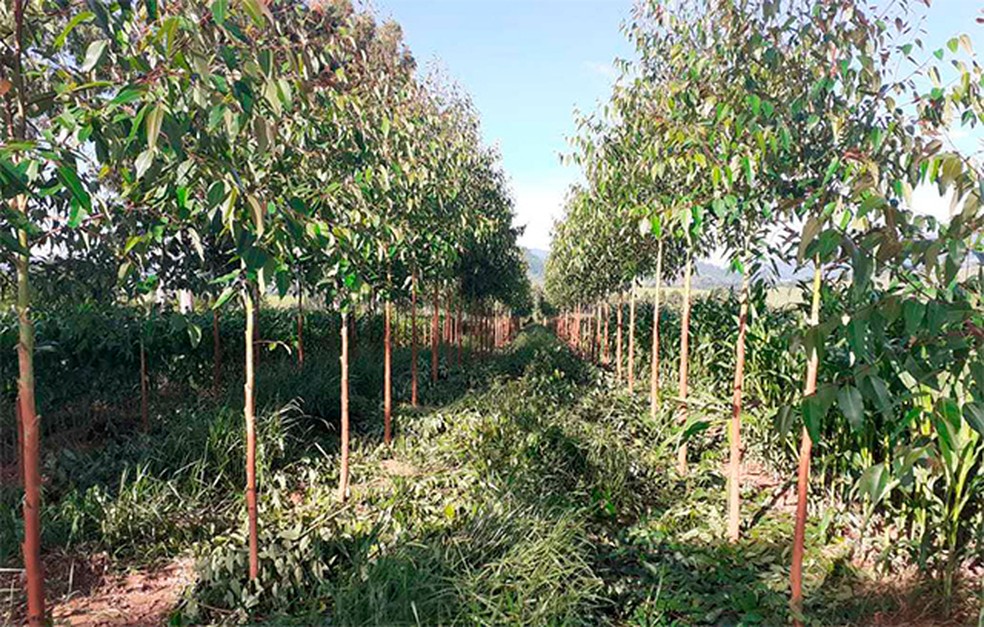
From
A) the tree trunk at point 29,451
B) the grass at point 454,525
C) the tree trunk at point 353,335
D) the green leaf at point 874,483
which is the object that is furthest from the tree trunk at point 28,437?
the tree trunk at point 353,335

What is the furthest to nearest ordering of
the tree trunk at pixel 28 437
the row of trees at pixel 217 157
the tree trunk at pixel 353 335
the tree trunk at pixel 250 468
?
the tree trunk at pixel 353 335
the tree trunk at pixel 250 468
the tree trunk at pixel 28 437
the row of trees at pixel 217 157

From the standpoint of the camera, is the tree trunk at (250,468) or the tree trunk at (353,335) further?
the tree trunk at (353,335)

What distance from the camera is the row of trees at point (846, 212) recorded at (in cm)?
131

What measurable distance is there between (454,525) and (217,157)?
2703mm

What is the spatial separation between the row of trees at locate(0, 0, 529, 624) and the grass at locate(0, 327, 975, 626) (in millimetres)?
558

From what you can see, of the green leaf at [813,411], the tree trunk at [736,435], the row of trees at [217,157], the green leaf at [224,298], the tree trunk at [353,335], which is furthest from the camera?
the tree trunk at [353,335]

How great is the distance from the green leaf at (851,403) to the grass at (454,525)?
1.83 meters

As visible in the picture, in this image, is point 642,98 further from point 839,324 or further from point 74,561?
point 74,561

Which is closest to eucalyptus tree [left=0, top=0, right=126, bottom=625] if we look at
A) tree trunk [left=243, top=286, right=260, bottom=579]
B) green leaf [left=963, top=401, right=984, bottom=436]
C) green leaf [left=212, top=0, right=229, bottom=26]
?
green leaf [left=212, top=0, right=229, bottom=26]

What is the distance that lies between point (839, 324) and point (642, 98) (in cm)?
410

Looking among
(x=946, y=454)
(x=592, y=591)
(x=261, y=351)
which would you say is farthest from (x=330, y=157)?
(x=261, y=351)

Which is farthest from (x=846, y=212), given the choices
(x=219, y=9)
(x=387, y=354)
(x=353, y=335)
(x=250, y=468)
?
(x=353, y=335)

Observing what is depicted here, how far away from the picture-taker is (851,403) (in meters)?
1.27

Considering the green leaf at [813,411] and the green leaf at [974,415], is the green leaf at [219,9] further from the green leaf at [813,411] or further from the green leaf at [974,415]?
the green leaf at [974,415]
